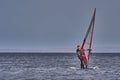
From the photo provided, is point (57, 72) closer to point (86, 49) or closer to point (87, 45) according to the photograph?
point (86, 49)

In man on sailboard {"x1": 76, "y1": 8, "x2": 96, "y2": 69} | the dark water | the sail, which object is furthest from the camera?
the sail

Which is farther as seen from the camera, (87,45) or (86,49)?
(87,45)

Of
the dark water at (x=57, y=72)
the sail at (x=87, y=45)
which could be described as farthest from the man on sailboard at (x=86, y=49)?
the dark water at (x=57, y=72)

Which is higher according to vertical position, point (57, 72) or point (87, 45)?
point (87, 45)

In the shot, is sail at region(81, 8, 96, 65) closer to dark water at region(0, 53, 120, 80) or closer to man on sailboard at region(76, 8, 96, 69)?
man on sailboard at region(76, 8, 96, 69)

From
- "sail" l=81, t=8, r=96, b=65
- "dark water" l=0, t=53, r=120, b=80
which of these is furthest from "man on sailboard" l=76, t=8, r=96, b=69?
"dark water" l=0, t=53, r=120, b=80

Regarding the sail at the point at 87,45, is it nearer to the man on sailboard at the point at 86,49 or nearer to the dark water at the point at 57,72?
the man on sailboard at the point at 86,49

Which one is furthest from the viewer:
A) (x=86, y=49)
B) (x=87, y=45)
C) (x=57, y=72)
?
(x=87, y=45)

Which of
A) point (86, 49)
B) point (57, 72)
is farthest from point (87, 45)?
point (57, 72)

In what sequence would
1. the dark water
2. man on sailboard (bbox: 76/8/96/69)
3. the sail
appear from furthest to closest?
the sail → man on sailboard (bbox: 76/8/96/69) → the dark water

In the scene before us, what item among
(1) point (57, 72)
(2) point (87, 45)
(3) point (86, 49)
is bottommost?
(1) point (57, 72)

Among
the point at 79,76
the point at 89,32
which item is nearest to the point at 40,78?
the point at 79,76

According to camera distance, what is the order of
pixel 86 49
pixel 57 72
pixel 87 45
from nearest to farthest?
pixel 86 49
pixel 57 72
pixel 87 45

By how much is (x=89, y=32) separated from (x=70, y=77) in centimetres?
1296
